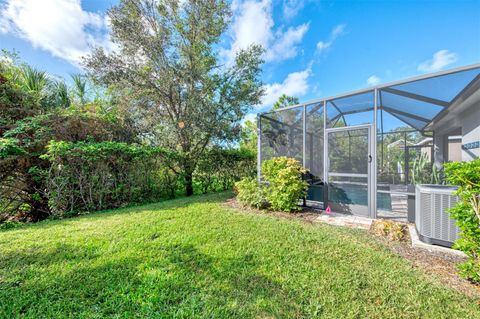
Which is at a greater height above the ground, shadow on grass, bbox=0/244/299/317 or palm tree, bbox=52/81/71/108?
palm tree, bbox=52/81/71/108

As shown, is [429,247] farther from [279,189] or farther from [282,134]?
[282,134]

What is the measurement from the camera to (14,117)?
4832mm

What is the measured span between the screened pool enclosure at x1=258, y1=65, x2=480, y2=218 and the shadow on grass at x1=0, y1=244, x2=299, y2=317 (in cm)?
337

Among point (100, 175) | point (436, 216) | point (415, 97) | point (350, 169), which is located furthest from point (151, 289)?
point (415, 97)

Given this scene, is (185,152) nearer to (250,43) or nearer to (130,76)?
(130,76)

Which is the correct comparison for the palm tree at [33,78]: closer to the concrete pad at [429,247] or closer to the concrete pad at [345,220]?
the concrete pad at [345,220]

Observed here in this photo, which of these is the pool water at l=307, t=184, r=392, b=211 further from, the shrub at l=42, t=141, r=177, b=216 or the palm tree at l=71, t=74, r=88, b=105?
the palm tree at l=71, t=74, r=88, b=105

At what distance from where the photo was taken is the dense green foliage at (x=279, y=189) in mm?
4695

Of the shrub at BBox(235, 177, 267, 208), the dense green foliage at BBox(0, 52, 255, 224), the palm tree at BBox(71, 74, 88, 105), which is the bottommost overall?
the shrub at BBox(235, 177, 267, 208)

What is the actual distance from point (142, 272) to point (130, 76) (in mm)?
6887

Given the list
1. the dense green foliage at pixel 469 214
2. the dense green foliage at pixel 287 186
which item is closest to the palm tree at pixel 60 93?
the dense green foliage at pixel 287 186

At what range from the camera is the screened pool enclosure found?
418 cm

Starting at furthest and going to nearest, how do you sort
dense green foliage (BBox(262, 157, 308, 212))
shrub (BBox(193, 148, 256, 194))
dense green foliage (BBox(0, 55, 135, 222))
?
shrub (BBox(193, 148, 256, 194)) → dense green foliage (BBox(262, 157, 308, 212)) → dense green foliage (BBox(0, 55, 135, 222))

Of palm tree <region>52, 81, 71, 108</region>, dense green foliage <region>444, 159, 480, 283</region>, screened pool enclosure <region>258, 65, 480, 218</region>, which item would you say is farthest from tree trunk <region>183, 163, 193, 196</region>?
dense green foliage <region>444, 159, 480, 283</region>
